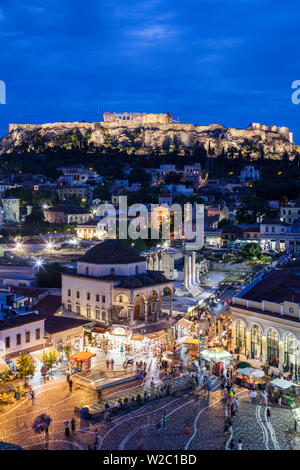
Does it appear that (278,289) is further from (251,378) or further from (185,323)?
(251,378)

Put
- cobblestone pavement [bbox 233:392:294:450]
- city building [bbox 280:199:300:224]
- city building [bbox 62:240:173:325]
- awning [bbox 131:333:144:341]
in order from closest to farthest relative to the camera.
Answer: cobblestone pavement [bbox 233:392:294:450], awning [bbox 131:333:144:341], city building [bbox 62:240:173:325], city building [bbox 280:199:300:224]

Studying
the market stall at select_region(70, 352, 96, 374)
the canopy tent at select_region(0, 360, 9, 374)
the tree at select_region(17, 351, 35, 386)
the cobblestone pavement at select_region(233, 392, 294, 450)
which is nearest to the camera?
the cobblestone pavement at select_region(233, 392, 294, 450)

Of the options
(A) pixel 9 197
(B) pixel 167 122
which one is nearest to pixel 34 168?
(A) pixel 9 197

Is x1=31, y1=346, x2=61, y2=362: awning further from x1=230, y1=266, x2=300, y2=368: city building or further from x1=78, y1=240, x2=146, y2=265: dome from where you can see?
x1=230, y1=266, x2=300, y2=368: city building

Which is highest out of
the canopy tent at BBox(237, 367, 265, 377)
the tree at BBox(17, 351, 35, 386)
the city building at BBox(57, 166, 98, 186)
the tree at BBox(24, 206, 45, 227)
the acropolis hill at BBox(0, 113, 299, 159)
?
the acropolis hill at BBox(0, 113, 299, 159)

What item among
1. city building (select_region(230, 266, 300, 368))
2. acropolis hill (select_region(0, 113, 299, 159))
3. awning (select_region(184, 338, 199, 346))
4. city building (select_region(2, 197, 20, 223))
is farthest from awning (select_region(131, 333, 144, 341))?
acropolis hill (select_region(0, 113, 299, 159))

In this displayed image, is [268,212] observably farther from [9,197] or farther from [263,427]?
[263,427]
